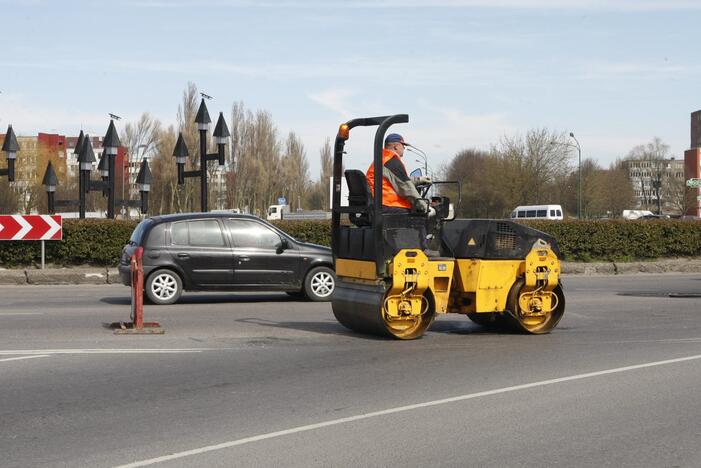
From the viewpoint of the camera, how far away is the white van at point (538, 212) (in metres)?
64.6

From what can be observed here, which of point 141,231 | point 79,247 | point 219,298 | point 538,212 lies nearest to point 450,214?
point 141,231

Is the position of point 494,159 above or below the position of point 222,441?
above

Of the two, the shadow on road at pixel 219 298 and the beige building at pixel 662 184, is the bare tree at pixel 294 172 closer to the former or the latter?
the beige building at pixel 662 184

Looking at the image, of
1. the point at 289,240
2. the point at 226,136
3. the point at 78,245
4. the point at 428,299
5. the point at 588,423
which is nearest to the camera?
the point at 588,423

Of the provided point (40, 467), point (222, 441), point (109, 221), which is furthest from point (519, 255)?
point (109, 221)

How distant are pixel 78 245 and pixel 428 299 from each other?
1527 centimetres

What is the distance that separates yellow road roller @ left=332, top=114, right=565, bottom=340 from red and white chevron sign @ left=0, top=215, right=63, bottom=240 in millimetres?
13437

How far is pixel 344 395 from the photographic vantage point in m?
7.90

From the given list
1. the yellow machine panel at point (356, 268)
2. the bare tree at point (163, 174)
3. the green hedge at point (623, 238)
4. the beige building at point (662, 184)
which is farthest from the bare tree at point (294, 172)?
the yellow machine panel at point (356, 268)

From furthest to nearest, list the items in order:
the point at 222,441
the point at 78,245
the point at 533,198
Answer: the point at 533,198 < the point at 78,245 < the point at 222,441

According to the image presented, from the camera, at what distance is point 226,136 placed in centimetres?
3588

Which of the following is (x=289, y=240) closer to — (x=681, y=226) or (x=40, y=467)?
(x=40, y=467)

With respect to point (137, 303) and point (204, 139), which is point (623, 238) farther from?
point (137, 303)

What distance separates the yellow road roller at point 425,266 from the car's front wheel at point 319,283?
5307 mm
